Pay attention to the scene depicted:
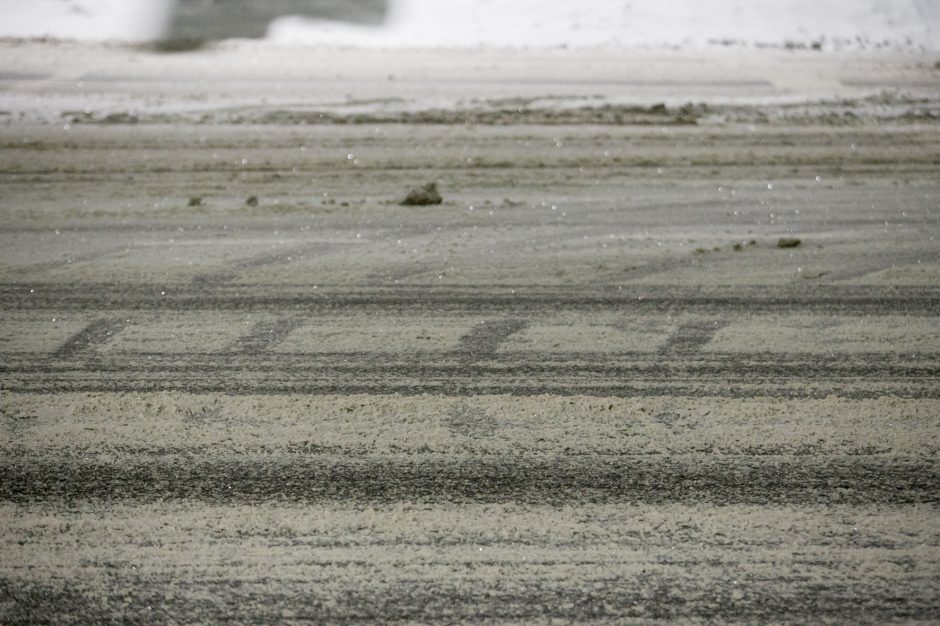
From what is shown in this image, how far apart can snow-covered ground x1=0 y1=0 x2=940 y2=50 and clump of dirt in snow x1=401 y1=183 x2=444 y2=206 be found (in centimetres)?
550

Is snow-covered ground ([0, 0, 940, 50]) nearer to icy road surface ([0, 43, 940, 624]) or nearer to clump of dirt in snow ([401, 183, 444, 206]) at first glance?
icy road surface ([0, 43, 940, 624])

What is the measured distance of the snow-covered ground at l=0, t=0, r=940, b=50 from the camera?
11664 mm

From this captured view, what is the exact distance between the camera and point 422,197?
21.1 ft

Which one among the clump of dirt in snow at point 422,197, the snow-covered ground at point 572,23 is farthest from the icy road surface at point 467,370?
the snow-covered ground at point 572,23

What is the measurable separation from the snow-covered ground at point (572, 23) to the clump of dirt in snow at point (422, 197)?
550cm

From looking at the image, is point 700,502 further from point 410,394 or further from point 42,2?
point 42,2

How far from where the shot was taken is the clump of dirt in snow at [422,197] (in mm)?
6449

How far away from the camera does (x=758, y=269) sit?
5363mm

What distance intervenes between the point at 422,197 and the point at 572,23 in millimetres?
6881

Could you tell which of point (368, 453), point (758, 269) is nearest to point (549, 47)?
point (758, 269)

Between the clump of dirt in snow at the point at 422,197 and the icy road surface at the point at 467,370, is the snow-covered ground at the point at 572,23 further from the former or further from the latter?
the clump of dirt in snow at the point at 422,197

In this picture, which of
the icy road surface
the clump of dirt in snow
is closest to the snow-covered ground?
the icy road surface

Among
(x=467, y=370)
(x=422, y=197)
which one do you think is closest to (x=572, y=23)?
(x=422, y=197)

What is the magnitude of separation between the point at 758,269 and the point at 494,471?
105 inches
